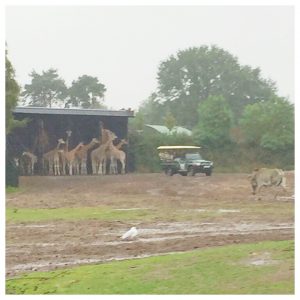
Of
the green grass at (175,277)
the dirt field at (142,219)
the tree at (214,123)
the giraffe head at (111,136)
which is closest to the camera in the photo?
the green grass at (175,277)

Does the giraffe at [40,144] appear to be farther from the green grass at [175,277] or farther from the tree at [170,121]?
the green grass at [175,277]

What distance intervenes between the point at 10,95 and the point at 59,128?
809mm

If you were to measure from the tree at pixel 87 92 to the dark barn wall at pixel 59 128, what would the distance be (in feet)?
0.58

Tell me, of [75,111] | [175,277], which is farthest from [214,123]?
[175,277]

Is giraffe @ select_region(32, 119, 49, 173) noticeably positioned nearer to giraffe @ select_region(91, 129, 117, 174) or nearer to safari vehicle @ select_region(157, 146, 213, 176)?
giraffe @ select_region(91, 129, 117, 174)

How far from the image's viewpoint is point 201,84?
27.9 feet

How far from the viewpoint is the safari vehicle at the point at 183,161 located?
870 centimetres

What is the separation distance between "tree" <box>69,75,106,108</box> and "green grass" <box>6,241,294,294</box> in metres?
2.41

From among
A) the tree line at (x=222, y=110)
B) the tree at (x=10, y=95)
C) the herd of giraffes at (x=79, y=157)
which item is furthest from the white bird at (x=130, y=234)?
the tree at (x=10, y=95)

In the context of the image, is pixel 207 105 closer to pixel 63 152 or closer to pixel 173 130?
pixel 173 130

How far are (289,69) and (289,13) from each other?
2.04ft

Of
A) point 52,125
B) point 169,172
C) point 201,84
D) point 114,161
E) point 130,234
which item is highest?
point 201,84

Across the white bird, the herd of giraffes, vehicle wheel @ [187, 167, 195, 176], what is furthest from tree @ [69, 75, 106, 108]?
the white bird

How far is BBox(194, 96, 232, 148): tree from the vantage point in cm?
845
